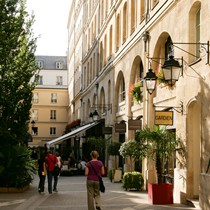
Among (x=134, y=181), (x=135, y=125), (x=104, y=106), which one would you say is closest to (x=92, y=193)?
(x=134, y=181)

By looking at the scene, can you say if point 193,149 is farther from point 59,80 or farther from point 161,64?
point 59,80

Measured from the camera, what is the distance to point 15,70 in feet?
65.7

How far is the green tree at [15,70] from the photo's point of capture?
61.9 feet

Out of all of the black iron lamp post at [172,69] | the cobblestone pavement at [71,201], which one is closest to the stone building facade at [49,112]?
the cobblestone pavement at [71,201]

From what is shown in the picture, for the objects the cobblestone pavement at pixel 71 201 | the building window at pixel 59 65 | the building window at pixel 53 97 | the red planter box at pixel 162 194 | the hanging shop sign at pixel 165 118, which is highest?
the building window at pixel 59 65

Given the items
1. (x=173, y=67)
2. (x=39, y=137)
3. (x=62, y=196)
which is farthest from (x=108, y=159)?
(x=39, y=137)

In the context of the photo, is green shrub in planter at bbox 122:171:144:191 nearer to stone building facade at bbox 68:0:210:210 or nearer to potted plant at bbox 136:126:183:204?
stone building facade at bbox 68:0:210:210

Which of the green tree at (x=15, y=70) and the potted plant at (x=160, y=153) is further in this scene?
the green tree at (x=15, y=70)

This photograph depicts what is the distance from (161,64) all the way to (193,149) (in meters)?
4.95

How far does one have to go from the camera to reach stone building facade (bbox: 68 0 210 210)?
13227 mm

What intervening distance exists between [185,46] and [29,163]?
873cm

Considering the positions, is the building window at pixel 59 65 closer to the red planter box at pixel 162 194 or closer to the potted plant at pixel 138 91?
the potted plant at pixel 138 91

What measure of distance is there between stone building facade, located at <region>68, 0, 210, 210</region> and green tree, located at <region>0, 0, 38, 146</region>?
5001 mm

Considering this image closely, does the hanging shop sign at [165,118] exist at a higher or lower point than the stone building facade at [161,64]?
lower
